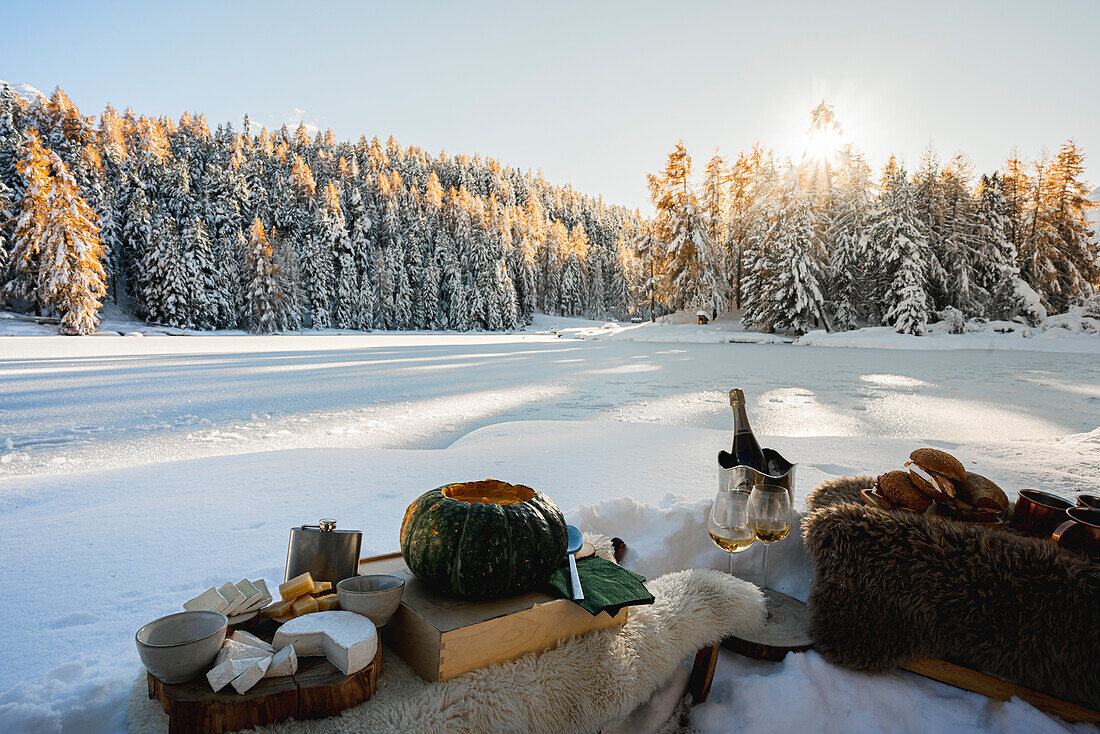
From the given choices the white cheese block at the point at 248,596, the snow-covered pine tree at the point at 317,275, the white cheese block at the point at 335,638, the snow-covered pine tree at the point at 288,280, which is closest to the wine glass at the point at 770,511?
the white cheese block at the point at 335,638

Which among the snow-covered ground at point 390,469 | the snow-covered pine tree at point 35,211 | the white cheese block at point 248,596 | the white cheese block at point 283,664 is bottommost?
the snow-covered ground at point 390,469

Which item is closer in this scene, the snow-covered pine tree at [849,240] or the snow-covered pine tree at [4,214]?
the snow-covered pine tree at [849,240]

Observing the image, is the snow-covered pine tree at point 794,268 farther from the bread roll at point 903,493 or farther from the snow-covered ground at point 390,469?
the bread roll at point 903,493

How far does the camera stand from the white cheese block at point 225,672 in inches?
35.2

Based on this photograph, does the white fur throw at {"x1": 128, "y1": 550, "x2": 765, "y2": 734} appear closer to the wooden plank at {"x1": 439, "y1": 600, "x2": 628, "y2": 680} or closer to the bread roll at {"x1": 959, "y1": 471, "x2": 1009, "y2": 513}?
the wooden plank at {"x1": 439, "y1": 600, "x2": 628, "y2": 680}

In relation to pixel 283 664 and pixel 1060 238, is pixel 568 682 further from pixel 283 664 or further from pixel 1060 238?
pixel 1060 238

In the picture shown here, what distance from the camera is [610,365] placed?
11367 mm

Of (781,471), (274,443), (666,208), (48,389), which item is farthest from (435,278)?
(781,471)

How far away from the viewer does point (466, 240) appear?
47.2 meters

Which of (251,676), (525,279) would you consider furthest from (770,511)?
(525,279)

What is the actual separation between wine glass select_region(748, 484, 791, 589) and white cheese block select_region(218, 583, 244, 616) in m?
1.43

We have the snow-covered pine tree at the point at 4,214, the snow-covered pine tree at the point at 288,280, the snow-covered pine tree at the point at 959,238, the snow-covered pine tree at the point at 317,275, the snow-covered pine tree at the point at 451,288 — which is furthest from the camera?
the snow-covered pine tree at the point at 451,288

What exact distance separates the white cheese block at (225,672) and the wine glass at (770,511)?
1402 mm

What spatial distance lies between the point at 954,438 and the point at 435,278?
41.5 metres
